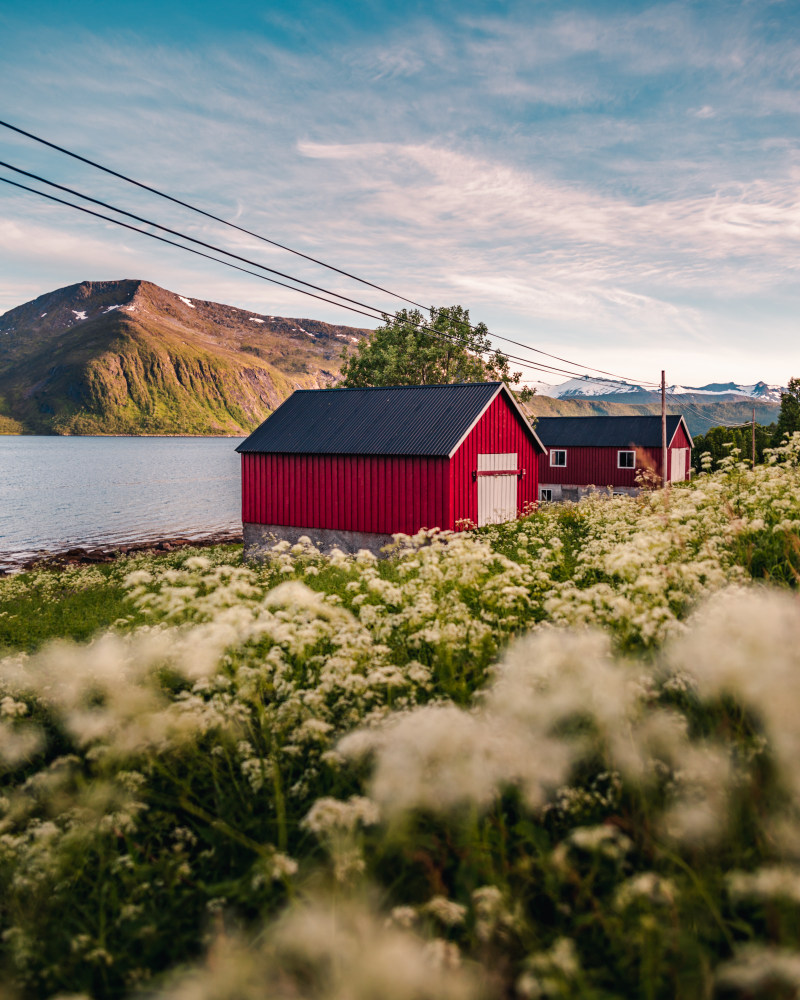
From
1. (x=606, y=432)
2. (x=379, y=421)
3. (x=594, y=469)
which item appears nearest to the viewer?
(x=379, y=421)

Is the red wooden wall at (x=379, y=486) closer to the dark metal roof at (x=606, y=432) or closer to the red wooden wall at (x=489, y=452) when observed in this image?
the red wooden wall at (x=489, y=452)

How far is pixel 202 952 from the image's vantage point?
3.57m

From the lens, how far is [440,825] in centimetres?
398

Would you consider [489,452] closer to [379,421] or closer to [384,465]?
[384,465]

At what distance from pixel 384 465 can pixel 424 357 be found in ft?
84.9

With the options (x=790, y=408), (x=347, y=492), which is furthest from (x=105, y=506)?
(x=790, y=408)

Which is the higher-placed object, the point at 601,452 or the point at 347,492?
the point at 601,452

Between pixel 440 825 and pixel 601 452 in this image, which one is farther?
pixel 601 452

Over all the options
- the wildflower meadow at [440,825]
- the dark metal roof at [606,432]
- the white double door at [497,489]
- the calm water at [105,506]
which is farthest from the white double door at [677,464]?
the wildflower meadow at [440,825]

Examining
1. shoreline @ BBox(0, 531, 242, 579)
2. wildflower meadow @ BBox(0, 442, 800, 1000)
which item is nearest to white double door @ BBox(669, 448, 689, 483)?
shoreline @ BBox(0, 531, 242, 579)

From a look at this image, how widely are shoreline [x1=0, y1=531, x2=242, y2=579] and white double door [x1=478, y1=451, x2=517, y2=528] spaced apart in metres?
20.7

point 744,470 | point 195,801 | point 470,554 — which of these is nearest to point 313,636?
point 195,801

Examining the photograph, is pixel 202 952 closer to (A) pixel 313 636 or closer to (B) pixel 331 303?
(A) pixel 313 636

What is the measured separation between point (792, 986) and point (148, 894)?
3900mm
